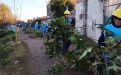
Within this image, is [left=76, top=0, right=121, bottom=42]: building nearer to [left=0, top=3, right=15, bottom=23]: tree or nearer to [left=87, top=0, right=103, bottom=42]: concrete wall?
[left=87, top=0, right=103, bottom=42]: concrete wall

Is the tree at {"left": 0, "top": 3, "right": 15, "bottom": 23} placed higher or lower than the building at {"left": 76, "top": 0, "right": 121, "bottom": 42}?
higher

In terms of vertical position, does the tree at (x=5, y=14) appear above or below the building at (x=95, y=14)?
above

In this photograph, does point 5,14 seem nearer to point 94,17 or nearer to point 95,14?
point 94,17

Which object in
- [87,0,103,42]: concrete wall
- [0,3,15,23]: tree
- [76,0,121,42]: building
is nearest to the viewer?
[76,0,121,42]: building

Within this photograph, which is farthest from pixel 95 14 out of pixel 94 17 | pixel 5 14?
pixel 5 14

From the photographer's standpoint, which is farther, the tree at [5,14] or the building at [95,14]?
the tree at [5,14]

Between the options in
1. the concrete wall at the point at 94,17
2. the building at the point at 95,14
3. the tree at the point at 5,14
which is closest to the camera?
the building at the point at 95,14

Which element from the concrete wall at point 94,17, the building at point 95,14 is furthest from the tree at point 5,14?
the concrete wall at point 94,17

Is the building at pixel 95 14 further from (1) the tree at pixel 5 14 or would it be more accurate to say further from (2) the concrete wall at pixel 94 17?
(1) the tree at pixel 5 14

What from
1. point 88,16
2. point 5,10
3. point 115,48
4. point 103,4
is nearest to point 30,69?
point 115,48

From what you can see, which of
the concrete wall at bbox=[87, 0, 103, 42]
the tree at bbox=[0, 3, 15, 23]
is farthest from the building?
the tree at bbox=[0, 3, 15, 23]

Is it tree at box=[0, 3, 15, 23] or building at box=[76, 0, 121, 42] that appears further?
tree at box=[0, 3, 15, 23]

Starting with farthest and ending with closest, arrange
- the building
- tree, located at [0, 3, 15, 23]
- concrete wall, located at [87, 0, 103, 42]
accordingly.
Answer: tree, located at [0, 3, 15, 23] < concrete wall, located at [87, 0, 103, 42] < the building

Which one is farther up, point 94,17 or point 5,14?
point 5,14
